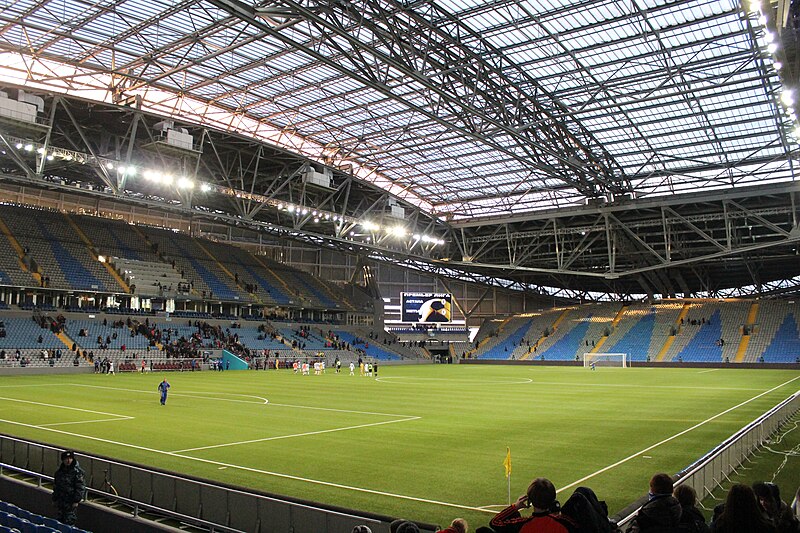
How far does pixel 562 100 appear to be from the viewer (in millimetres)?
40281

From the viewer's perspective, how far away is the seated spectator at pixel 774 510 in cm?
573

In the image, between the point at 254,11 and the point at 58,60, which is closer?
the point at 254,11

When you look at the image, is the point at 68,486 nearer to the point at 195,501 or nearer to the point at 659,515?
the point at 195,501

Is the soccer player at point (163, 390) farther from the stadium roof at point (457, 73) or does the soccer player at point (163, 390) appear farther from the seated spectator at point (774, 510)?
the seated spectator at point (774, 510)

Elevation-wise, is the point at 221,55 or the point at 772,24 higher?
the point at 221,55

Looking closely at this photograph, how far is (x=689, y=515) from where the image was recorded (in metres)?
6.07

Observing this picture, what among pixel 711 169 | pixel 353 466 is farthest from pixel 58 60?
pixel 711 169

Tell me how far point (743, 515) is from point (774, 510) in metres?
0.93

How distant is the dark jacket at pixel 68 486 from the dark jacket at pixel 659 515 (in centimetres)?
910

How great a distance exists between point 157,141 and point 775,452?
3949cm

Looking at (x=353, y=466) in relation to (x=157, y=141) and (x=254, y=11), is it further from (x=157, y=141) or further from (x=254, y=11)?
(x=157, y=141)

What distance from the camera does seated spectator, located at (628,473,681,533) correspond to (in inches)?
224

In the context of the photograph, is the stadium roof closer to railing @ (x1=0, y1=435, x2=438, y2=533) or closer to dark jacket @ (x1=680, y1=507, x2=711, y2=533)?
railing @ (x1=0, y1=435, x2=438, y2=533)

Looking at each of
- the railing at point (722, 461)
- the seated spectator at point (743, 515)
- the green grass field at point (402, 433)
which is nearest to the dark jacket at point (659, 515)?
the seated spectator at point (743, 515)
